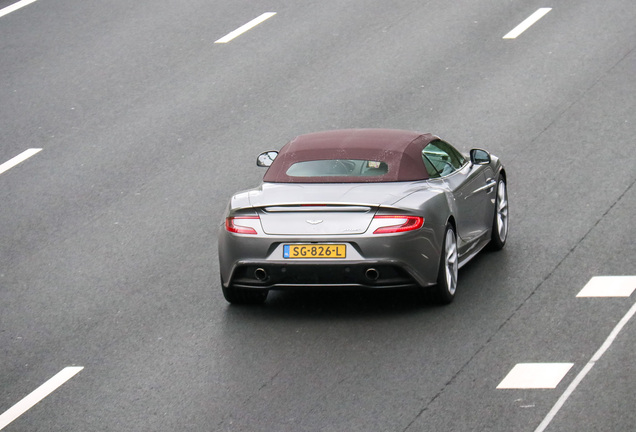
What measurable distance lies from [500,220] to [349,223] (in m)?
2.74

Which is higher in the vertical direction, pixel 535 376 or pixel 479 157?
pixel 479 157

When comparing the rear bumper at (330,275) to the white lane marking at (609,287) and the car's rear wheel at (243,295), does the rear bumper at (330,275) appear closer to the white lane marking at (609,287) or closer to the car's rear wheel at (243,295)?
the car's rear wheel at (243,295)

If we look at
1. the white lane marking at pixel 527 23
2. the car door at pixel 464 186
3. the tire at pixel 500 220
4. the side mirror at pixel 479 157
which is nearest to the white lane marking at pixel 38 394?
the car door at pixel 464 186

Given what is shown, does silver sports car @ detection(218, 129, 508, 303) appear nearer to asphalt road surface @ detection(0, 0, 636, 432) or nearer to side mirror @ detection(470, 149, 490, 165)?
asphalt road surface @ detection(0, 0, 636, 432)

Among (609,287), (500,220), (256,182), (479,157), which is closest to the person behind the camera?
(609,287)

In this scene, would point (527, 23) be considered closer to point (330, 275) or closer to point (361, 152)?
point (361, 152)

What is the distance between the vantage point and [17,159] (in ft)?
53.5

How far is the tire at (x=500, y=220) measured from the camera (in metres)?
11.8

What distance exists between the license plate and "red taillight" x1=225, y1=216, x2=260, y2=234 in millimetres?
347

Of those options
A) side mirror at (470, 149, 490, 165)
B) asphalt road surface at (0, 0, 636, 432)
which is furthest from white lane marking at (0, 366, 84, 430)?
side mirror at (470, 149, 490, 165)

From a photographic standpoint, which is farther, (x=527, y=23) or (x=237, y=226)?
(x=527, y=23)

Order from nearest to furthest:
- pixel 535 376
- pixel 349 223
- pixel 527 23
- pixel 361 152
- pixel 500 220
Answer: pixel 535 376 → pixel 349 223 → pixel 361 152 → pixel 500 220 → pixel 527 23

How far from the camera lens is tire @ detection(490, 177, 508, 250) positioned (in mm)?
11828

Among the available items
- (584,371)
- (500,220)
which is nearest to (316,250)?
(584,371)
